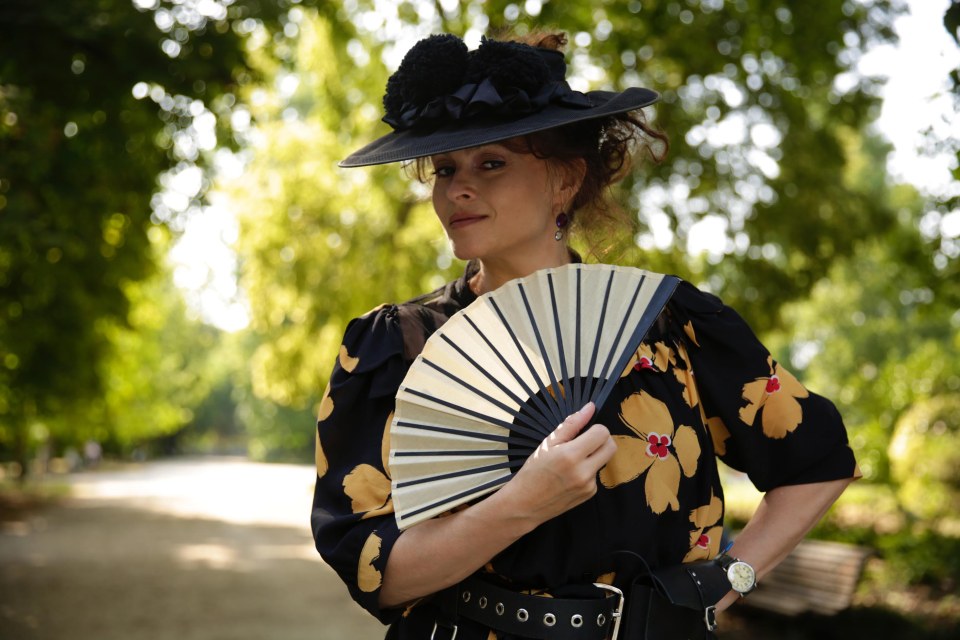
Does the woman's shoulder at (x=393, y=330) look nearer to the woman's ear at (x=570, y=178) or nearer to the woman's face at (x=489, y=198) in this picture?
the woman's face at (x=489, y=198)

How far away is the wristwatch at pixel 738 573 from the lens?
6.01ft

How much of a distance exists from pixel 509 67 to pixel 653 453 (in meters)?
0.76

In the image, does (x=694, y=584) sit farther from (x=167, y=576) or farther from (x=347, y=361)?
(x=167, y=576)

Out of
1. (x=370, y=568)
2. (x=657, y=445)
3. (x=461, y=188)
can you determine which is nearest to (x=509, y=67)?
(x=461, y=188)

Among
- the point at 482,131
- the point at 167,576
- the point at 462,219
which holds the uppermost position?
the point at 482,131

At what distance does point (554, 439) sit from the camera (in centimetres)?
156

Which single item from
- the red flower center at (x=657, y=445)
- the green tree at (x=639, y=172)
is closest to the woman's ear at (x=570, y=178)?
the red flower center at (x=657, y=445)

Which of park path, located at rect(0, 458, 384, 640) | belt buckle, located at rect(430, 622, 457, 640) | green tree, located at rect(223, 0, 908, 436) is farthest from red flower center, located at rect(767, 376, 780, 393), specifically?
park path, located at rect(0, 458, 384, 640)

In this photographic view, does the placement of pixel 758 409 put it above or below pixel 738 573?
above

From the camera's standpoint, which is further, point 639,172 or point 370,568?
point 639,172

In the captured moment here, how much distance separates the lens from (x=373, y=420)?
5.74 ft

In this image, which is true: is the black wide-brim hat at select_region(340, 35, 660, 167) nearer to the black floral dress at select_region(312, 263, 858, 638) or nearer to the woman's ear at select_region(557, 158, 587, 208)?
the woman's ear at select_region(557, 158, 587, 208)

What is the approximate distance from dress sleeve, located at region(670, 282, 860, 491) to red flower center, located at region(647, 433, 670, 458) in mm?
186

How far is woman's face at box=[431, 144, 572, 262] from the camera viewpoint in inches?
71.6
